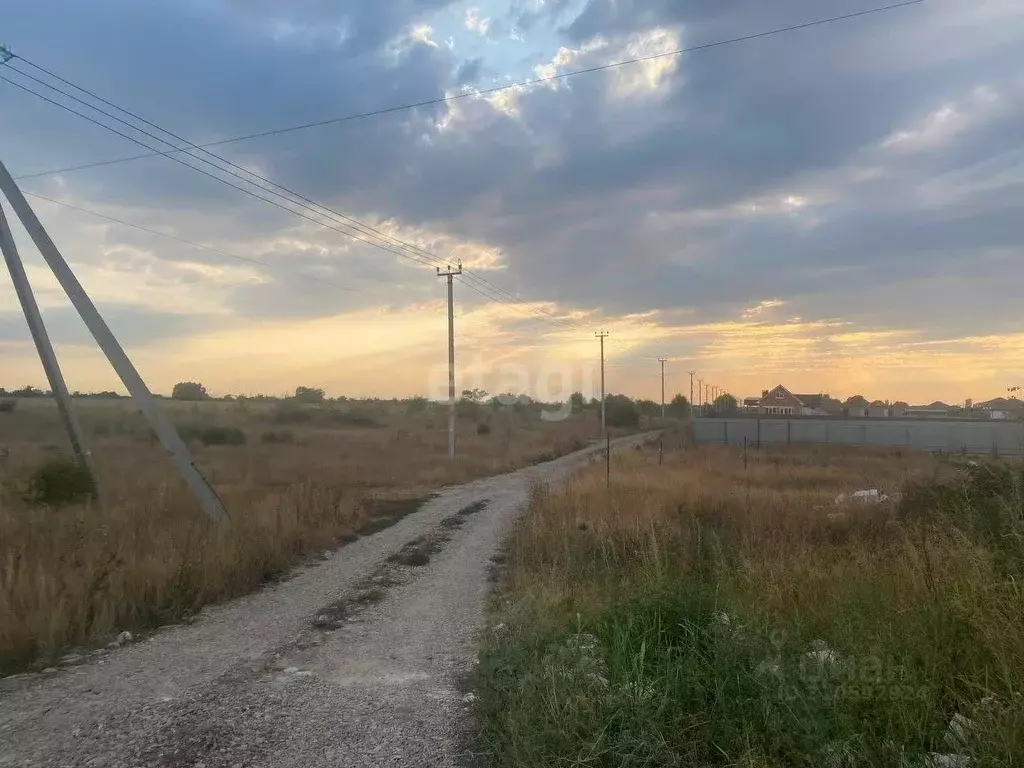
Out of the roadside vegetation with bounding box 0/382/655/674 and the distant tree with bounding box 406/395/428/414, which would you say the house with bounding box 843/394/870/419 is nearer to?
the distant tree with bounding box 406/395/428/414

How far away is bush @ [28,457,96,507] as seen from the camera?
1301 centimetres

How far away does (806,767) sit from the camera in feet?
10.9

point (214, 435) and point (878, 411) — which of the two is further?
point (878, 411)

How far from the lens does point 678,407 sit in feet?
436

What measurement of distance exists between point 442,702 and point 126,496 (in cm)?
1094

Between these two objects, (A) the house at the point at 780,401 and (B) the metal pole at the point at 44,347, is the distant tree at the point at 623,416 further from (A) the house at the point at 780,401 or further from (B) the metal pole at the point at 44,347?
(B) the metal pole at the point at 44,347

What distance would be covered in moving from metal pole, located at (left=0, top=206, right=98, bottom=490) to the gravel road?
6.56 metres

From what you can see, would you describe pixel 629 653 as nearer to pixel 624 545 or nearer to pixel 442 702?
pixel 442 702

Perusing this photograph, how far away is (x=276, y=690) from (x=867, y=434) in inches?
1960

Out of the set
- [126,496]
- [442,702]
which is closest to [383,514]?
[126,496]

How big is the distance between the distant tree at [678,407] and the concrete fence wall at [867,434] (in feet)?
251

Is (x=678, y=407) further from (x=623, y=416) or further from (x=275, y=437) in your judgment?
(x=275, y=437)

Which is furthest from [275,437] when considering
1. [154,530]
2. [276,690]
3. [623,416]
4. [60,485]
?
[623,416]

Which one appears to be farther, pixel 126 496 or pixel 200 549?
pixel 126 496
